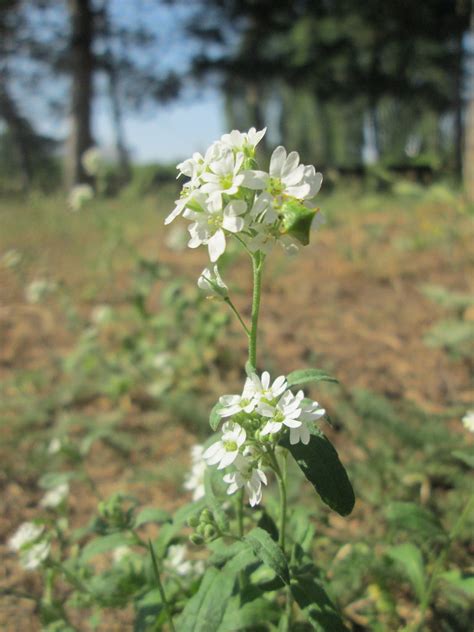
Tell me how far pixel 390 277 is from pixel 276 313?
94 centimetres

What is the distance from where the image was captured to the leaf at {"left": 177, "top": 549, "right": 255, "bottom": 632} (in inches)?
40.1

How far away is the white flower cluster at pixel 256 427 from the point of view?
97 centimetres

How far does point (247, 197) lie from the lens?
995 mm

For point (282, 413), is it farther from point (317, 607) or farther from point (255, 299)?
point (317, 607)

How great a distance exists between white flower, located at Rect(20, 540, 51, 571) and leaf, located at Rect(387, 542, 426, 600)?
919 millimetres

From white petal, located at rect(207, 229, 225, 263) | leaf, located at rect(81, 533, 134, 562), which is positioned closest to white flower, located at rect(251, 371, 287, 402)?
white petal, located at rect(207, 229, 225, 263)

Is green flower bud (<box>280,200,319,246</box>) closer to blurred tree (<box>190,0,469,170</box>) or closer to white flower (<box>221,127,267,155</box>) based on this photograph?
white flower (<box>221,127,267,155</box>)

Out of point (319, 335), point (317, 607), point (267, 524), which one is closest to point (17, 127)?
point (319, 335)

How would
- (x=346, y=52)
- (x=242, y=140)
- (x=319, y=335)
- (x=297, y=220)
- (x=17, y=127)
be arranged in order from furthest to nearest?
(x=17, y=127), (x=346, y=52), (x=319, y=335), (x=242, y=140), (x=297, y=220)

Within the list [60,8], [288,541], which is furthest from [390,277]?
[60,8]

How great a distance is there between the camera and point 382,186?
35.6ft

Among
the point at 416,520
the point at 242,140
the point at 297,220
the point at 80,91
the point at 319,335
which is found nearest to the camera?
the point at 297,220

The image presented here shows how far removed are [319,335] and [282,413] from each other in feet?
7.24

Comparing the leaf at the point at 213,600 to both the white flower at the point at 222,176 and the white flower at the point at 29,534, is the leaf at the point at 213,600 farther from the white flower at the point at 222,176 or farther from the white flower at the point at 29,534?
the white flower at the point at 222,176
